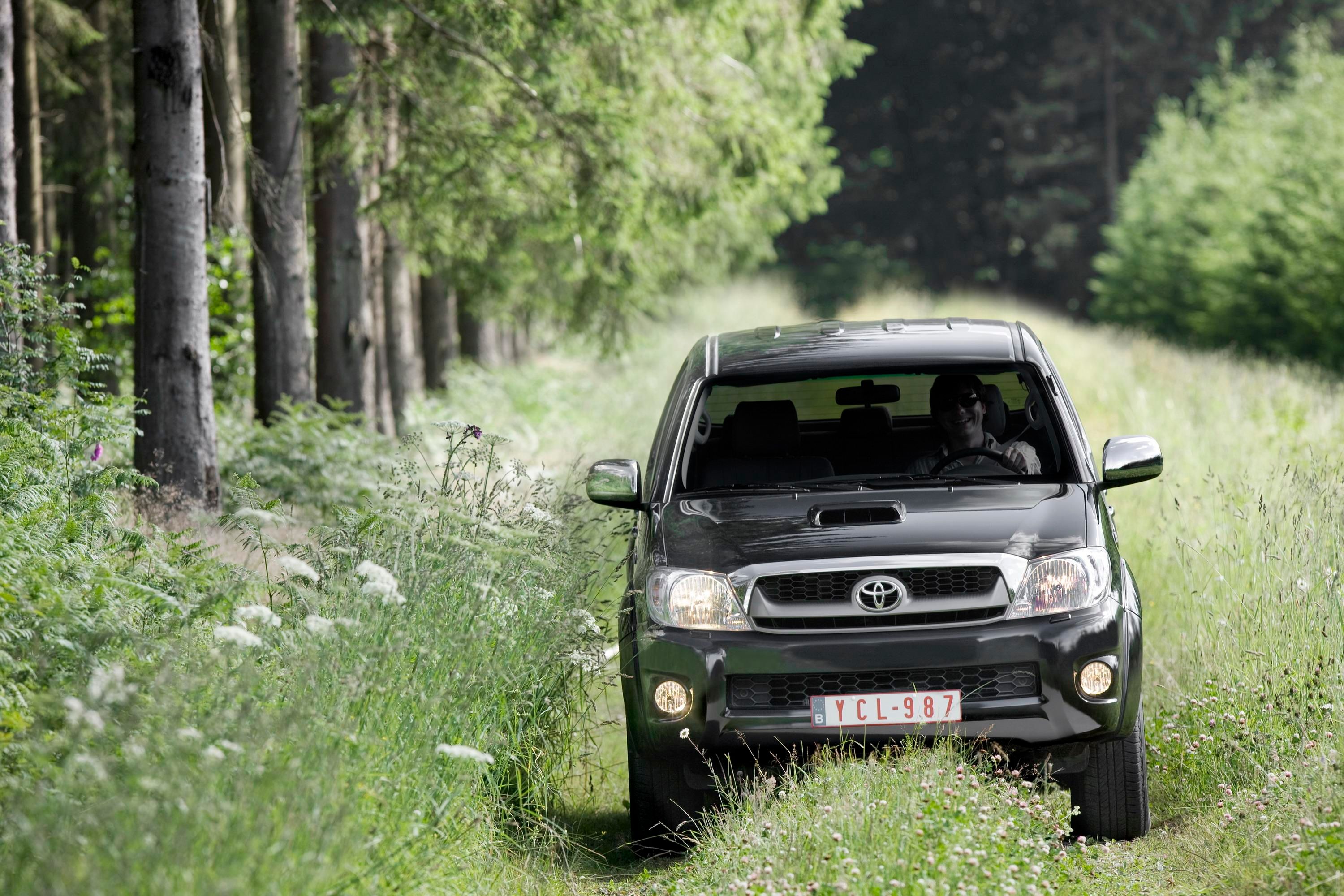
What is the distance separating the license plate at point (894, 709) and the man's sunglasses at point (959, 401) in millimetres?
2035

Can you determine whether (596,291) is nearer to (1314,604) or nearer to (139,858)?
(1314,604)

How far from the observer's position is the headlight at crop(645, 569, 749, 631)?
5.11 meters

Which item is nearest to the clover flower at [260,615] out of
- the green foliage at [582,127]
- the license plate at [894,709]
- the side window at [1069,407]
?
the license plate at [894,709]

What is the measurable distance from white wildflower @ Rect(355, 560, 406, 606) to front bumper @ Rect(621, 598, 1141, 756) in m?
1.01

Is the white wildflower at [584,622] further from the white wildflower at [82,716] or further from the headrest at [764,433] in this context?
the white wildflower at [82,716]

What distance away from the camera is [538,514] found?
6047 millimetres

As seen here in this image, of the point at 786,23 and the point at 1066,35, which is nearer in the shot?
the point at 786,23

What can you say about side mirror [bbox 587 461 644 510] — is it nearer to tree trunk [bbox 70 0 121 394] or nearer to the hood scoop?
the hood scoop

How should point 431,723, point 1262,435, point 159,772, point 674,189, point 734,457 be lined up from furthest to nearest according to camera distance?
point 674,189, point 1262,435, point 734,457, point 431,723, point 159,772

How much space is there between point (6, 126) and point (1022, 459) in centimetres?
716

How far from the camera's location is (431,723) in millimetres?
4742

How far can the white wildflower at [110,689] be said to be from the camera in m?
3.45

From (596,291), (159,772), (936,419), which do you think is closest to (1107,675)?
(936,419)

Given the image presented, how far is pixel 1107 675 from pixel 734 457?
2.05 m
